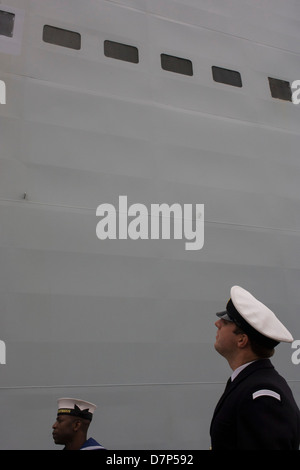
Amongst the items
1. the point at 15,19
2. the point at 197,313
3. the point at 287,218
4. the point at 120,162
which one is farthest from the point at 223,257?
the point at 15,19

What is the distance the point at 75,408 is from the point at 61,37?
8.29ft

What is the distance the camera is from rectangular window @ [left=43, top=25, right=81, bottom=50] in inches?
122

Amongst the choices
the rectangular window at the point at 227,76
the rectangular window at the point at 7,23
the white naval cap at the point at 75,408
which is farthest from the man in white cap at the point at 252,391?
the rectangular window at the point at 227,76

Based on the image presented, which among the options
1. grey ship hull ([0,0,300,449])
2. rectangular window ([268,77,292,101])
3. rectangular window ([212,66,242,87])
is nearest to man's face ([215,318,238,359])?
grey ship hull ([0,0,300,449])

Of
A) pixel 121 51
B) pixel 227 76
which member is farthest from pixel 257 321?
pixel 227 76

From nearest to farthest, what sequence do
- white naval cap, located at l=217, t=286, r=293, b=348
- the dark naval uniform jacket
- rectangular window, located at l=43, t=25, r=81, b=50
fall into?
the dark naval uniform jacket < white naval cap, located at l=217, t=286, r=293, b=348 < rectangular window, located at l=43, t=25, r=81, b=50

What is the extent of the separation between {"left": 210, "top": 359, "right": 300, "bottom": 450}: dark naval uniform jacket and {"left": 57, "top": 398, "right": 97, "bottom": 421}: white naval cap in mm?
923

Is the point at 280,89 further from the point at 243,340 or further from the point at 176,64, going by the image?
the point at 243,340

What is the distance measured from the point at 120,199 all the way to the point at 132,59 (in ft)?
3.97

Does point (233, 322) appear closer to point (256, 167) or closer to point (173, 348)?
point (173, 348)

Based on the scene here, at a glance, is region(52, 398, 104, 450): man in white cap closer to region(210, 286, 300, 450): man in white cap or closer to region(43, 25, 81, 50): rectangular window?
region(210, 286, 300, 450): man in white cap

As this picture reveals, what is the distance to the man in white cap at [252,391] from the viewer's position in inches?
41.7

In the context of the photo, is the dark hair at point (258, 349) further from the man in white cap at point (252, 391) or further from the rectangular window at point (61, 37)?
the rectangular window at point (61, 37)

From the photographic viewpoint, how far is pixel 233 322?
1.30 m
